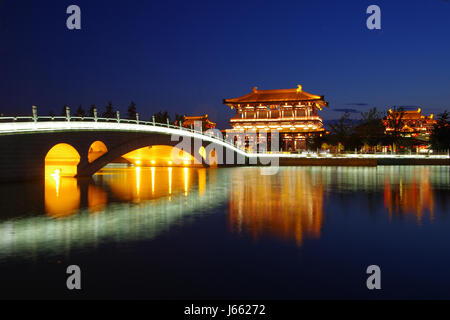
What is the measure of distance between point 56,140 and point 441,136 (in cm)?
5498

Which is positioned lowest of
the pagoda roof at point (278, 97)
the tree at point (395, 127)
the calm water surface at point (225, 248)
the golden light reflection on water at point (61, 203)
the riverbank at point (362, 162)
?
the calm water surface at point (225, 248)

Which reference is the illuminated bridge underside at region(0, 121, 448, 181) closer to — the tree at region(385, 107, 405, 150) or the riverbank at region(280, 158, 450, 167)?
the riverbank at region(280, 158, 450, 167)

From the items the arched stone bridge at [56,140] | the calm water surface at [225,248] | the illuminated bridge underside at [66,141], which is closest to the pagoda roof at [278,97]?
the illuminated bridge underside at [66,141]

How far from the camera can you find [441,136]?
56719mm

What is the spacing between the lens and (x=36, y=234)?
332 inches

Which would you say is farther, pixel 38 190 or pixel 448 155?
pixel 448 155

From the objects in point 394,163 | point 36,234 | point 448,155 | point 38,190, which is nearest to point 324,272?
point 36,234

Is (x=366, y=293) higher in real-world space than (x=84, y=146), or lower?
lower

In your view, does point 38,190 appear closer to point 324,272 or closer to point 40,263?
point 40,263

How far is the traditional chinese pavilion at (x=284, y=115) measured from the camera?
67000mm

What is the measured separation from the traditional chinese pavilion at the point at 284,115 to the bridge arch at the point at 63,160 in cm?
4664

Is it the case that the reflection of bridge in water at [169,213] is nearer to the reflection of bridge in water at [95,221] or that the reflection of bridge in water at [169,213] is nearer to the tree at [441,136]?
the reflection of bridge in water at [95,221]

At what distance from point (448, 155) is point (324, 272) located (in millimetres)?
52255

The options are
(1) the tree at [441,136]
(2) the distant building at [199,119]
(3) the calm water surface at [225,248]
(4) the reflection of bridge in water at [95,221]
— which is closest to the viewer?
(3) the calm water surface at [225,248]
